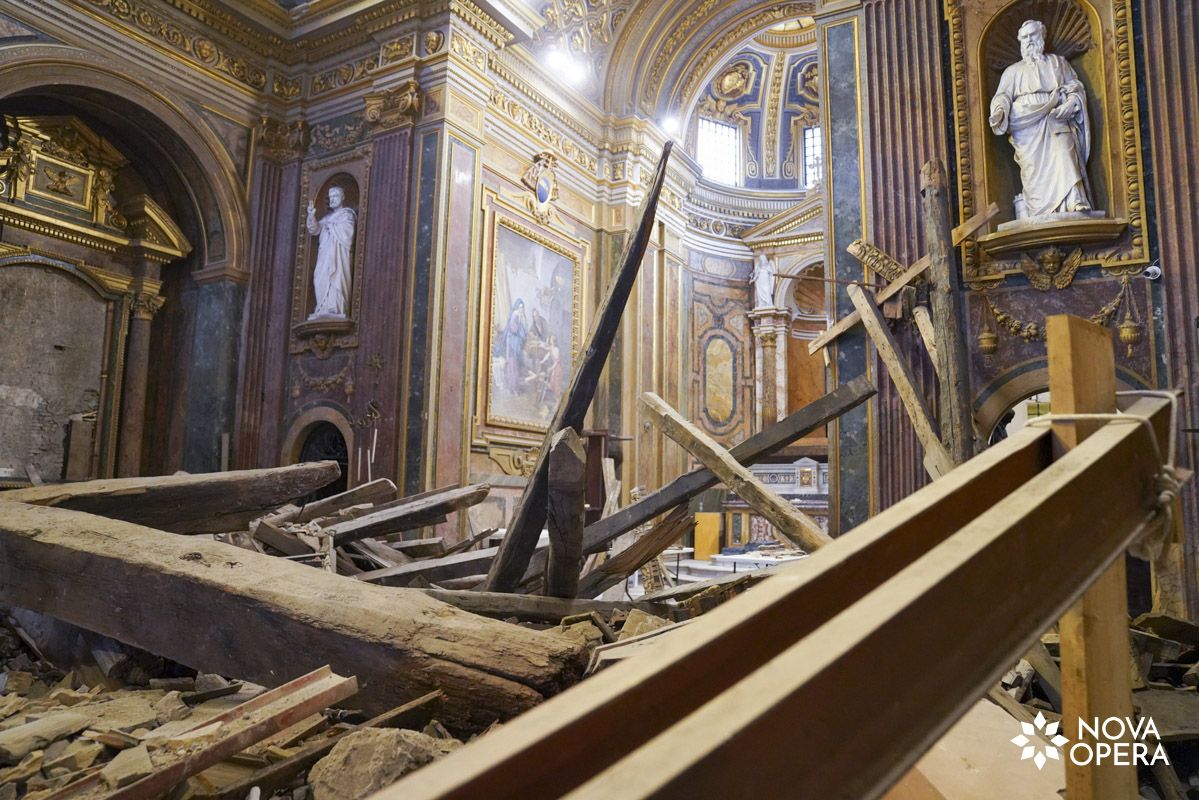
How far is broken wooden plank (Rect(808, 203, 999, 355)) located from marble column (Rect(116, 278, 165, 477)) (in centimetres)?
935

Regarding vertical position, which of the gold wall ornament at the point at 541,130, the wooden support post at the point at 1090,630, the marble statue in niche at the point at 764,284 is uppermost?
the gold wall ornament at the point at 541,130

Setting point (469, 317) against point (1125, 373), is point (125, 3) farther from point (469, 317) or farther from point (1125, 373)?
point (1125, 373)

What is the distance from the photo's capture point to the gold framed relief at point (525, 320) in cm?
1080

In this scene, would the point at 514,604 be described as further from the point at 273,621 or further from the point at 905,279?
the point at 905,279

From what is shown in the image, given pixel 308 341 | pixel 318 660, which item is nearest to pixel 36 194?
pixel 308 341

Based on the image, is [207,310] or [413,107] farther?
[207,310]

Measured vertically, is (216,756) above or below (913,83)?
below

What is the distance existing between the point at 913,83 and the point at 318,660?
782 centimetres

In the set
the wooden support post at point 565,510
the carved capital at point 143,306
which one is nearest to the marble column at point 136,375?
the carved capital at point 143,306

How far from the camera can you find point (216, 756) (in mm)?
1734

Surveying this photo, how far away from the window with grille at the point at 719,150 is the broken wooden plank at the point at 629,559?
14.8 meters

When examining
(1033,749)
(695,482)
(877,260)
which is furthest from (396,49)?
(1033,749)

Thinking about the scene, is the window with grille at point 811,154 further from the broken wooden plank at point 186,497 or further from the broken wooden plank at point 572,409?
the broken wooden plank at point 186,497

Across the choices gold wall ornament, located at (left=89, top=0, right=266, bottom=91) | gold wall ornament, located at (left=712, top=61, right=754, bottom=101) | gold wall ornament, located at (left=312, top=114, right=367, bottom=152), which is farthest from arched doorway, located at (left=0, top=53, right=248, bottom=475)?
gold wall ornament, located at (left=712, top=61, right=754, bottom=101)
